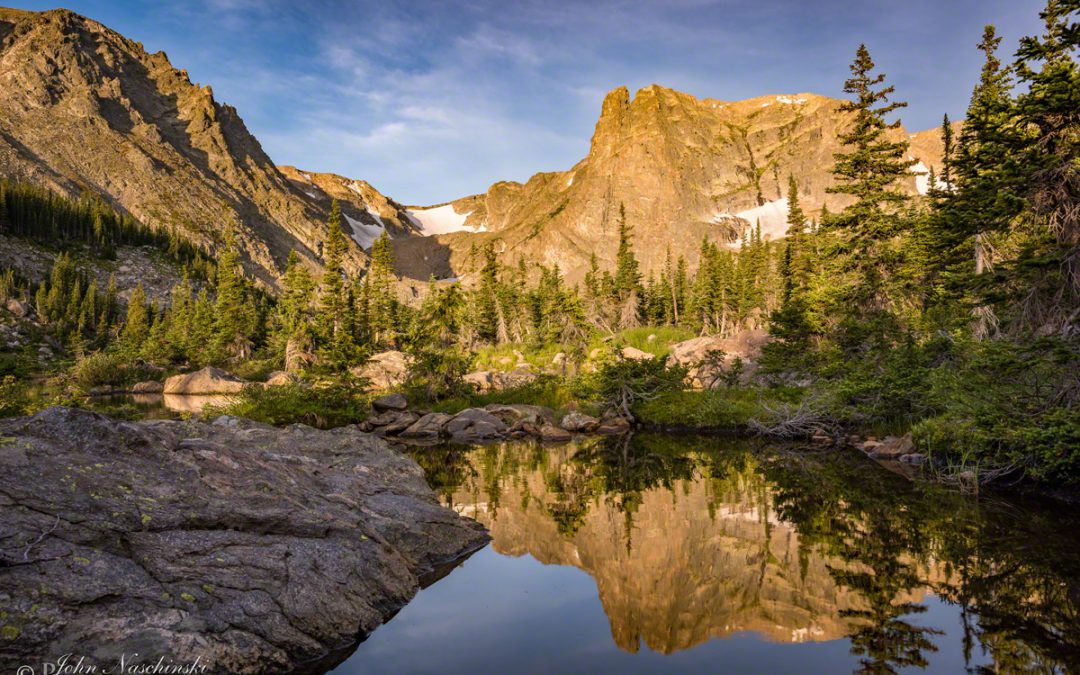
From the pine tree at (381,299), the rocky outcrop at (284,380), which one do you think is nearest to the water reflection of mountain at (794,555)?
the rocky outcrop at (284,380)

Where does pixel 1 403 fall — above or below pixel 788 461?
above

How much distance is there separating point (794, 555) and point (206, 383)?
63.4m

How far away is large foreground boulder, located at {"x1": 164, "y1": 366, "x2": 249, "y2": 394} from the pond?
51908mm

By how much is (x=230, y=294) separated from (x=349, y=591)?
81.1 m

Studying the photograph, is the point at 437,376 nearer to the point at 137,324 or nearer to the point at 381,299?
the point at 381,299

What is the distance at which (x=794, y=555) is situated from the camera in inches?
411

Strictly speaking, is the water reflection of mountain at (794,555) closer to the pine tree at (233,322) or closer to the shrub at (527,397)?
the shrub at (527,397)

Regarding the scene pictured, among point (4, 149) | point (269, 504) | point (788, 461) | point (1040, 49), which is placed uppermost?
point (4, 149)

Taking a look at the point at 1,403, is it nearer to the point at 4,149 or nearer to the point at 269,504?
the point at 269,504

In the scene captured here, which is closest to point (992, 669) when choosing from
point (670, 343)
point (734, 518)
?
point (734, 518)

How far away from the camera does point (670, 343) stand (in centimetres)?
5594

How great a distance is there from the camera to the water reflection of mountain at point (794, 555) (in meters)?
7.58

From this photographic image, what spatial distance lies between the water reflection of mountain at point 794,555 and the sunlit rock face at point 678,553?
34 millimetres

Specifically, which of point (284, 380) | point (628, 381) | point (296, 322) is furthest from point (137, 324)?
point (628, 381)
